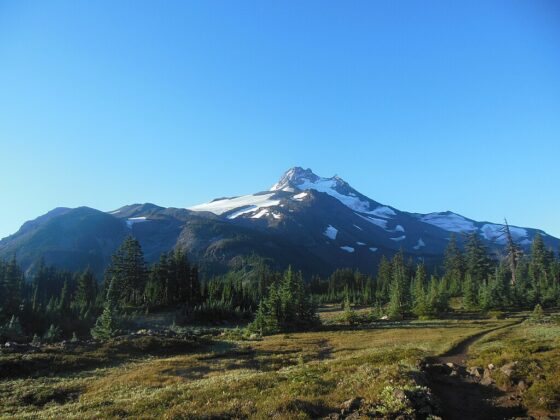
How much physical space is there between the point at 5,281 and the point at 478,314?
331ft

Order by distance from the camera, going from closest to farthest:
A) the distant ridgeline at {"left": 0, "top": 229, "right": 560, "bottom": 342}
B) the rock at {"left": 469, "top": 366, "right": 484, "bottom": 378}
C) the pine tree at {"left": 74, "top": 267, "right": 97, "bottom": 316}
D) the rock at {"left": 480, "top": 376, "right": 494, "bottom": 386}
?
the rock at {"left": 480, "top": 376, "right": 494, "bottom": 386} → the rock at {"left": 469, "top": 366, "right": 484, "bottom": 378} → the distant ridgeline at {"left": 0, "top": 229, "right": 560, "bottom": 342} → the pine tree at {"left": 74, "top": 267, "right": 97, "bottom": 316}

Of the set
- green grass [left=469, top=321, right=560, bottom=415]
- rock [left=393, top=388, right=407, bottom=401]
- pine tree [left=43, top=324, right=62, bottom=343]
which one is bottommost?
pine tree [left=43, top=324, right=62, bottom=343]

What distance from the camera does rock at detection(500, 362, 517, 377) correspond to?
2241 centimetres

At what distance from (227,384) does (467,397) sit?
41.2 ft

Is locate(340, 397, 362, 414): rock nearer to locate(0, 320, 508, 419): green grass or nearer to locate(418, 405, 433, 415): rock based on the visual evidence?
locate(0, 320, 508, 419): green grass

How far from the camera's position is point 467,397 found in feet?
65.6

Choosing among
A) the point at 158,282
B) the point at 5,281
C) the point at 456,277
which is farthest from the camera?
the point at 456,277

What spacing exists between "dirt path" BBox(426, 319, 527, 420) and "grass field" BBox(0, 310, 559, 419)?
1.09 meters

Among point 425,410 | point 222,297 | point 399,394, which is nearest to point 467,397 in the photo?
point 425,410

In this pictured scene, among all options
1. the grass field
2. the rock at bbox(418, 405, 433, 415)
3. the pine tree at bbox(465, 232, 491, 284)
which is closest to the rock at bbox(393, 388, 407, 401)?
the grass field

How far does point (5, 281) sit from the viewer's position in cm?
9044

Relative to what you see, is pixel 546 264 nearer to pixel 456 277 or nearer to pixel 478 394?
pixel 456 277

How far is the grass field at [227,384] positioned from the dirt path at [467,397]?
1.09m

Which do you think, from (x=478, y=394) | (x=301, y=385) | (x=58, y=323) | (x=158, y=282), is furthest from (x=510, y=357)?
(x=158, y=282)
